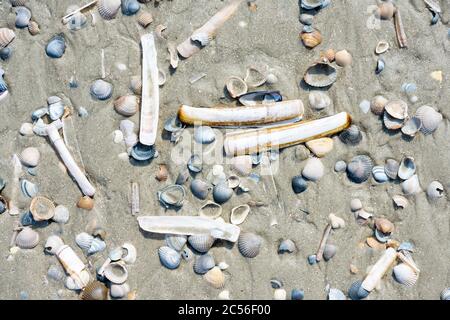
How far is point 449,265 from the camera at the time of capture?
4152mm

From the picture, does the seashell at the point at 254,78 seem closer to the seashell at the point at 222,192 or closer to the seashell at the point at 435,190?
the seashell at the point at 222,192

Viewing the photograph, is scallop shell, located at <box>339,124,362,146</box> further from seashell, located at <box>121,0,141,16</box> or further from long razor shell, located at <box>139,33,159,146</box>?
seashell, located at <box>121,0,141,16</box>

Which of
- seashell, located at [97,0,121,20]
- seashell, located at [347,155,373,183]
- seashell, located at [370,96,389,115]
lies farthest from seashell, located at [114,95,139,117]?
seashell, located at [370,96,389,115]

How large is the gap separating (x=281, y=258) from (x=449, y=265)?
1.25m

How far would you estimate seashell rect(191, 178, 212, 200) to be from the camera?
411 centimetres

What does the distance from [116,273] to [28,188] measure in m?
0.91

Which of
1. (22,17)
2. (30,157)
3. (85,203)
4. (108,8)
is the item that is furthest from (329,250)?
(22,17)

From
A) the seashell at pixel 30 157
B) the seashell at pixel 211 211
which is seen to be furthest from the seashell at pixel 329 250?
the seashell at pixel 30 157

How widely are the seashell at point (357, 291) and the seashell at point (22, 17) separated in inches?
123

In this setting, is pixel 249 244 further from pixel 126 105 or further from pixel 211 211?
pixel 126 105

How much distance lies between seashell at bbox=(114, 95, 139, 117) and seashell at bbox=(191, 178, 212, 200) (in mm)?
698

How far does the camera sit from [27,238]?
4148mm

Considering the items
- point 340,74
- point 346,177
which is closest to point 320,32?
point 340,74
